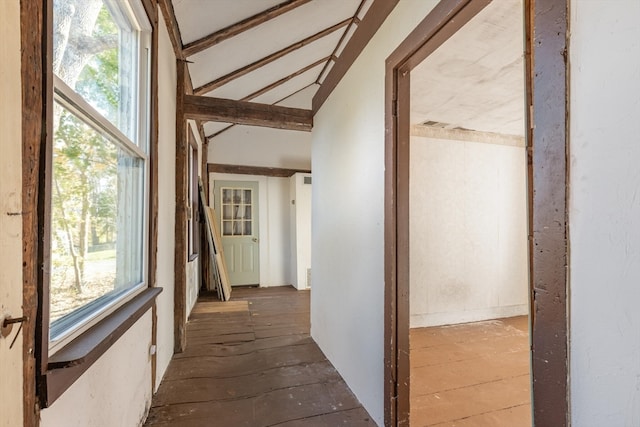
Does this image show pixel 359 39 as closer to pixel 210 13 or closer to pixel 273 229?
pixel 210 13

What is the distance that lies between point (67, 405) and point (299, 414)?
4.12 ft

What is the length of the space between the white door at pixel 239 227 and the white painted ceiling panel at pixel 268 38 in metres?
2.40

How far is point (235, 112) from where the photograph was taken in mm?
2742

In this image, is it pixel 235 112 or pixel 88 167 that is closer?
pixel 88 167

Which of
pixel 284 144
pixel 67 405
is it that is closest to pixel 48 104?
pixel 67 405

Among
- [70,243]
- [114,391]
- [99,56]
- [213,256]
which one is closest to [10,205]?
[70,243]

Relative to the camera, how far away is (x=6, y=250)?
64cm

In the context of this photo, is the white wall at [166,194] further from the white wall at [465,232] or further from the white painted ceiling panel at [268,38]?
the white wall at [465,232]

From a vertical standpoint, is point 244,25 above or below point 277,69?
below

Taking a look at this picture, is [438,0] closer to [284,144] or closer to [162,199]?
[162,199]

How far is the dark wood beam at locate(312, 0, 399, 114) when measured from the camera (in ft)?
5.34

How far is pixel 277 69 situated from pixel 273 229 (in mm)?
2879

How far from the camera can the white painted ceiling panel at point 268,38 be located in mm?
2611

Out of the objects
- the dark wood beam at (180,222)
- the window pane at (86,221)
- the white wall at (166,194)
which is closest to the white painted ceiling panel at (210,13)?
the white wall at (166,194)
